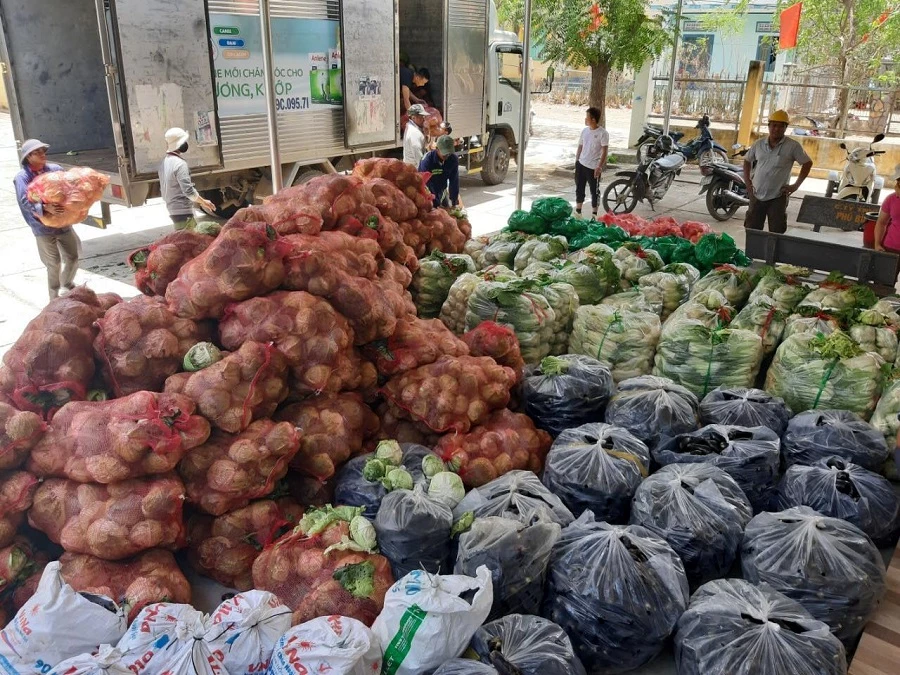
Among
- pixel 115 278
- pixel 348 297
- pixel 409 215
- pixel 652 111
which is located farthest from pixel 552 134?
pixel 348 297

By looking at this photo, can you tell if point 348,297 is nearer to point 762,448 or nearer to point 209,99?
point 762,448

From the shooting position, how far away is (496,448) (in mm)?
3545

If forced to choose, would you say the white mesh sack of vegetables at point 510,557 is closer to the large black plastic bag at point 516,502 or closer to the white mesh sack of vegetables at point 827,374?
the large black plastic bag at point 516,502

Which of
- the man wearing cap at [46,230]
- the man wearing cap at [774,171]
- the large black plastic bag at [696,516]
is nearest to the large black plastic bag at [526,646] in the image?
the large black plastic bag at [696,516]

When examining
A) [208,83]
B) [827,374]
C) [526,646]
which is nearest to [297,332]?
[526,646]

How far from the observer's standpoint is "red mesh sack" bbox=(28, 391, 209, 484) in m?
2.74

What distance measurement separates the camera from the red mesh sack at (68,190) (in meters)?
6.43

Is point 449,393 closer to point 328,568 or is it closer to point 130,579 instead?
point 328,568

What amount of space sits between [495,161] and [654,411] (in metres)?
11.3

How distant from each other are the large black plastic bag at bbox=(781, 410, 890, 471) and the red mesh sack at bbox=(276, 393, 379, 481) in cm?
227

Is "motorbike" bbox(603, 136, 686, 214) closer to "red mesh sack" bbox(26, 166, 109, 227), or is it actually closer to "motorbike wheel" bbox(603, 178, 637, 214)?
"motorbike wheel" bbox(603, 178, 637, 214)

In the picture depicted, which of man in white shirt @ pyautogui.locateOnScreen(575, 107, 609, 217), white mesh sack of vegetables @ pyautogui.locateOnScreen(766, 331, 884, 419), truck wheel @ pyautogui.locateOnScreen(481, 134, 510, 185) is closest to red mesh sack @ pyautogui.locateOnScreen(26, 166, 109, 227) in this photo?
white mesh sack of vegetables @ pyautogui.locateOnScreen(766, 331, 884, 419)

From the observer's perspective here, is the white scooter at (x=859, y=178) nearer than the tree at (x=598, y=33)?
Yes

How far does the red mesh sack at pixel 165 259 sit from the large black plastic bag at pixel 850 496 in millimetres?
3173
